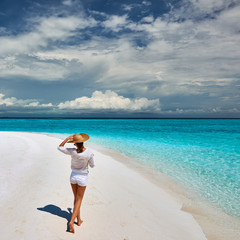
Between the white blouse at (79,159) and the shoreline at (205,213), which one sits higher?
the white blouse at (79,159)

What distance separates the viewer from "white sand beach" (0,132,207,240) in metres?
4.54

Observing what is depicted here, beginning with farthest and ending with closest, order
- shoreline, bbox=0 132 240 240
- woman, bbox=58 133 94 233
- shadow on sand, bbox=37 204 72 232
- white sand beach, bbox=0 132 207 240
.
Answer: shoreline, bbox=0 132 240 240
shadow on sand, bbox=37 204 72 232
white sand beach, bbox=0 132 207 240
woman, bbox=58 133 94 233

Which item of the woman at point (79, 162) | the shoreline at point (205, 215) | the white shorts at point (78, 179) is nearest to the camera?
the woman at point (79, 162)

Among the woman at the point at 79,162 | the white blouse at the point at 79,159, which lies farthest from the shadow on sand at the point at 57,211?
the white blouse at the point at 79,159

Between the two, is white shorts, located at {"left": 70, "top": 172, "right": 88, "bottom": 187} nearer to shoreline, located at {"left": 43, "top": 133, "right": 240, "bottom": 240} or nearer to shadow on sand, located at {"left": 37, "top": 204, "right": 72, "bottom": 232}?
shadow on sand, located at {"left": 37, "top": 204, "right": 72, "bottom": 232}

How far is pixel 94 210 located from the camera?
5664 mm

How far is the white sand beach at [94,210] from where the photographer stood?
454cm

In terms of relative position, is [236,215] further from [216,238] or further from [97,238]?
[97,238]

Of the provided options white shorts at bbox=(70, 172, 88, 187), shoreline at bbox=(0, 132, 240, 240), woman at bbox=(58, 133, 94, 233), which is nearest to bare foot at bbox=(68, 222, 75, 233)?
woman at bbox=(58, 133, 94, 233)

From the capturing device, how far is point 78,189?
4.36 meters

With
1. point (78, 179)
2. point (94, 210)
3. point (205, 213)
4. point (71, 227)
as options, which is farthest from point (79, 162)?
point (205, 213)

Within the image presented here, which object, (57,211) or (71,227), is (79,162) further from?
(57,211)

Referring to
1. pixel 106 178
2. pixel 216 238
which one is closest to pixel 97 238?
pixel 216 238

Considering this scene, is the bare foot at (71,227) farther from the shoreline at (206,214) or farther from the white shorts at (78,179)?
the shoreline at (206,214)
